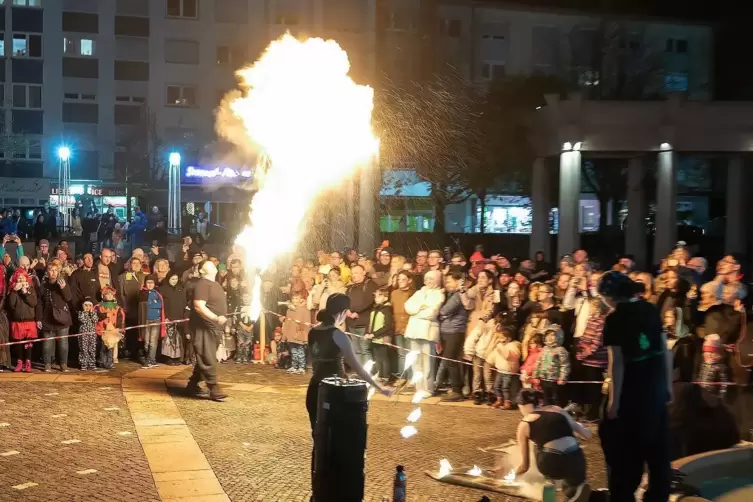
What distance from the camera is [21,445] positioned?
29.3 feet

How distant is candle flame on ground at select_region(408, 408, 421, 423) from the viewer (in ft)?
35.3

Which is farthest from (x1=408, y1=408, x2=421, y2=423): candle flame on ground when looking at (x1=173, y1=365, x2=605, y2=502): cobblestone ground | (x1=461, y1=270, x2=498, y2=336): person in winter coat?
(x1=461, y1=270, x2=498, y2=336): person in winter coat

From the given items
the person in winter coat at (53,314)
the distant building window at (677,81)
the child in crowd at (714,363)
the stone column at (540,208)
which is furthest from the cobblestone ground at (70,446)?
the distant building window at (677,81)

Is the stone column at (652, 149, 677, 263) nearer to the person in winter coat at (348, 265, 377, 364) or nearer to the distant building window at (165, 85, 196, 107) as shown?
the person in winter coat at (348, 265, 377, 364)

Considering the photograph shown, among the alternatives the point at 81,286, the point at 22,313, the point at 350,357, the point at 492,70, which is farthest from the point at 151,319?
the point at 492,70

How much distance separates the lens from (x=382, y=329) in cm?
1303

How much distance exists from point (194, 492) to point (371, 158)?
1492 centimetres

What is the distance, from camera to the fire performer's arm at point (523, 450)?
760 cm

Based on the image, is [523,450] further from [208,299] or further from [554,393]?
[208,299]

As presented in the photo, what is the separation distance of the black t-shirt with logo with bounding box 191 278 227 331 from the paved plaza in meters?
1.06

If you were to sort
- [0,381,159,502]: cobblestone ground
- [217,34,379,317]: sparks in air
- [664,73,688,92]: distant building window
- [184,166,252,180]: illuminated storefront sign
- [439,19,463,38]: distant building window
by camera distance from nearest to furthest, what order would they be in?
[0,381,159,502]: cobblestone ground
[217,34,379,317]: sparks in air
[184,166,252,180]: illuminated storefront sign
[439,19,463,38]: distant building window
[664,73,688,92]: distant building window

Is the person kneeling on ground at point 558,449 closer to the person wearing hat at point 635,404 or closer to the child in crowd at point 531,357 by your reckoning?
the person wearing hat at point 635,404

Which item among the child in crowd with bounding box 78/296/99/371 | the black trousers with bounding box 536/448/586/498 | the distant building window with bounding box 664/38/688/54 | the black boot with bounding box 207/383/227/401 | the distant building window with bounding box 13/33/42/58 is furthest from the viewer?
the distant building window with bounding box 664/38/688/54

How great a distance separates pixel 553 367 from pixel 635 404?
473 cm
